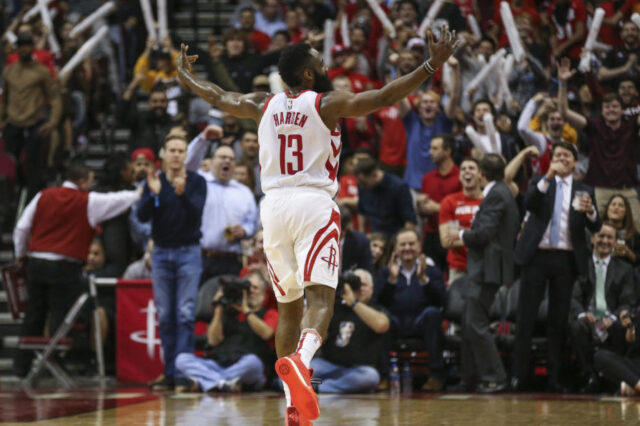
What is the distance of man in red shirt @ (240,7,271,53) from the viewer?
16422 millimetres

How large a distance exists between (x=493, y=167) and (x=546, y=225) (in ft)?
2.65

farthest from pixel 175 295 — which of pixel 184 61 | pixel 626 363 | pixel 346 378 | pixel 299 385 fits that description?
pixel 299 385

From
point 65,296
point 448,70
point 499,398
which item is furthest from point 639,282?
point 65,296

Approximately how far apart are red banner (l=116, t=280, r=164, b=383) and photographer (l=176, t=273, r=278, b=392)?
1.24 metres

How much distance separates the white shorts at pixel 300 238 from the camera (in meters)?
6.53

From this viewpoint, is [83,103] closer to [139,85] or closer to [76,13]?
[139,85]

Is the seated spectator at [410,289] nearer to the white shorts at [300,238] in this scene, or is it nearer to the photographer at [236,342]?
the photographer at [236,342]

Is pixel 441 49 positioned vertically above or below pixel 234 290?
above

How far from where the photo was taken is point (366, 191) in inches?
481

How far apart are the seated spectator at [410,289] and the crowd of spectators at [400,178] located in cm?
2

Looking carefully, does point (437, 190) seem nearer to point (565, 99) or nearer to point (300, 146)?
point (565, 99)

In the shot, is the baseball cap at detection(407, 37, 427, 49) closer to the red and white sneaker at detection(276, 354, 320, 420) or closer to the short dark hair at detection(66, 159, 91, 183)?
the short dark hair at detection(66, 159, 91, 183)

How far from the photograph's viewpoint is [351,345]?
10.7m

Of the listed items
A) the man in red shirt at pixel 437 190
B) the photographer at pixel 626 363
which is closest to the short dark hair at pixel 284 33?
the man in red shirt at pixel 437 190
